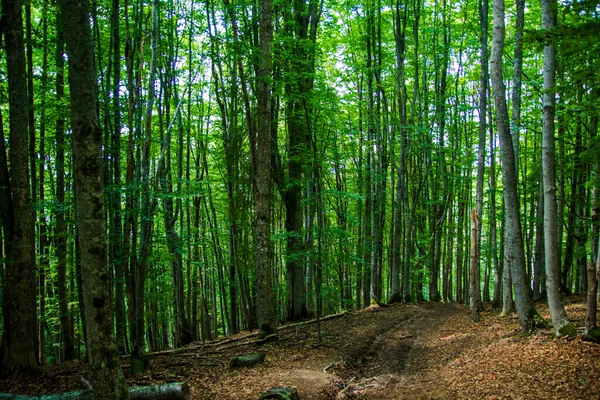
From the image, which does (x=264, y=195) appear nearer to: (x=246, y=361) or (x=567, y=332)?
(x=246, y=361)

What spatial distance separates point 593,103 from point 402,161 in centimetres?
1095

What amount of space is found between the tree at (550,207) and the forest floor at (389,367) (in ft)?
1.45

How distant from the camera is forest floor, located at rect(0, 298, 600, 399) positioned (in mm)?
6188

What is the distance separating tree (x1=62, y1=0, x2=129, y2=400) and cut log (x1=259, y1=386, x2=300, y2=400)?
2.34 m

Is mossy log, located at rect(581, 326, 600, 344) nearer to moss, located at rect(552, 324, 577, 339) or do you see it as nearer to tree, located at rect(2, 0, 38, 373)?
moss, located at rect(552, 324, 577, 339)

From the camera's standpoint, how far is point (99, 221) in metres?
4.33

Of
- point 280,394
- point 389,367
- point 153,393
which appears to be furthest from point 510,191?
point 153,393

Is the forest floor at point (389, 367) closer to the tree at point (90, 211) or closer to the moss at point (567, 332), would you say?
the moss at point (567, 332)

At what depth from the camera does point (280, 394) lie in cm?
602

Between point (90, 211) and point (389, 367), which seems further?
point (389, 367)

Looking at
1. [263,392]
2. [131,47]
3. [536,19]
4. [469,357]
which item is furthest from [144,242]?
[536,19]

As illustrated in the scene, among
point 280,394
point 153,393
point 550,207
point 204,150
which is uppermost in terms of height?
point 204,150

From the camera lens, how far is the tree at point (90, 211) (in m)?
4.22

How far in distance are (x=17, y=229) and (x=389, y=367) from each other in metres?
7.88
